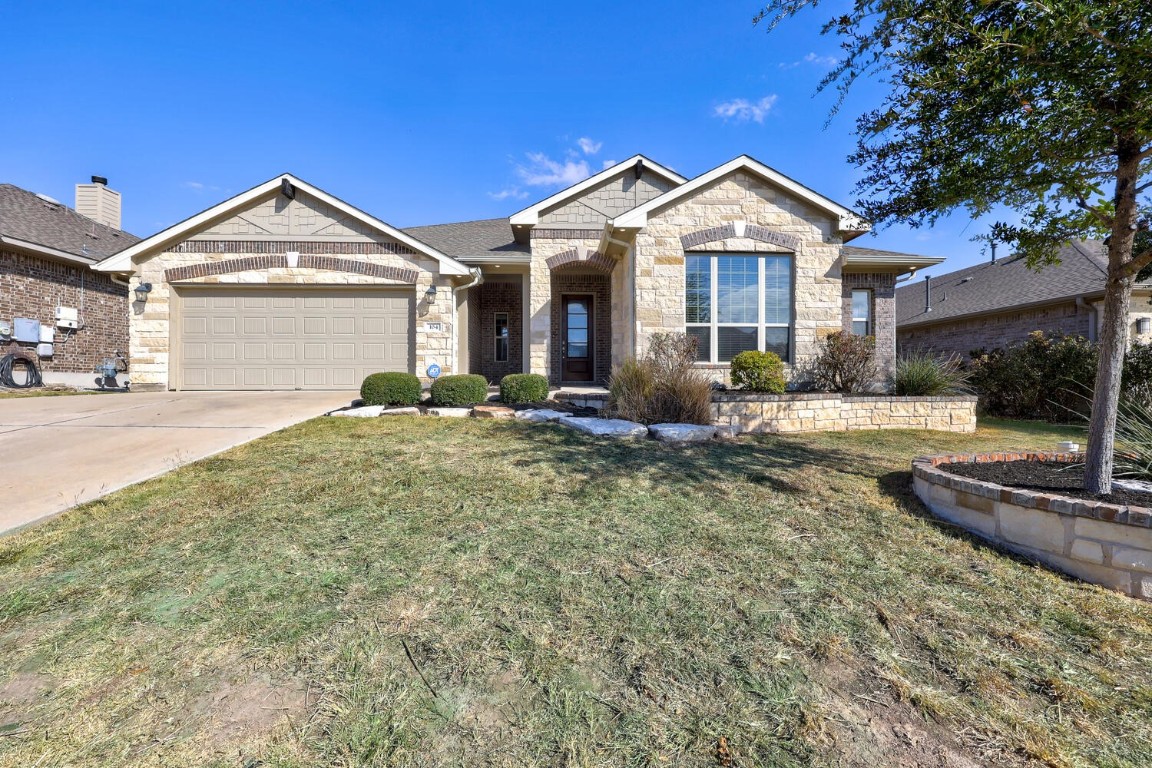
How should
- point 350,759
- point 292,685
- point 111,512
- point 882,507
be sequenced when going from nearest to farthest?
point 350,759, point 292,685, point 111,512, point 882,507

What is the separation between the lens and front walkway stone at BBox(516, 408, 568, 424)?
291 inches

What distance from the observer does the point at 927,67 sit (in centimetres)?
355

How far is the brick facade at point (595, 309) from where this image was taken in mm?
12516

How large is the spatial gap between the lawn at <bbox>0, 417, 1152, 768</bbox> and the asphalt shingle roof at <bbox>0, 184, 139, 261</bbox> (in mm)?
13233

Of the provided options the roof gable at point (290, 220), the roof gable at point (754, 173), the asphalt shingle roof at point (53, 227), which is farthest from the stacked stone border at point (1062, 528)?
the asphalt shingle roof at point (53, 227)

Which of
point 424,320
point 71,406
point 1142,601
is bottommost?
point 1142,601

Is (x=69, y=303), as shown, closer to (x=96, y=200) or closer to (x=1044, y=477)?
(x=96, y=200)

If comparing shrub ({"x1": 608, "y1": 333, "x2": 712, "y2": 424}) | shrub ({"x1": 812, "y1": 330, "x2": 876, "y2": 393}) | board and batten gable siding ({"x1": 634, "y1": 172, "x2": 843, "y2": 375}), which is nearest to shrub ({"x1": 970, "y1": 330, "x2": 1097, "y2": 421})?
shrub ({"x1": 812, "y1": 330, "x2": 876, "y2": 393})

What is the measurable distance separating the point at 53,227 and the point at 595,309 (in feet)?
48.8

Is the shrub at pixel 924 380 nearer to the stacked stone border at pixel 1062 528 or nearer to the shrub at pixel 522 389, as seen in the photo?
the stacked stone border at pixel 1062 528

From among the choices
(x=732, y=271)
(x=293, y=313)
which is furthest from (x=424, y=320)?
(x=732, y=271)

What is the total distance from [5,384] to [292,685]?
15111 mm

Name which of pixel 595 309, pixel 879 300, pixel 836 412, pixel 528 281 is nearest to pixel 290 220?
pixel 528 281

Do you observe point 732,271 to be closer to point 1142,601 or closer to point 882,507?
point 882,507
